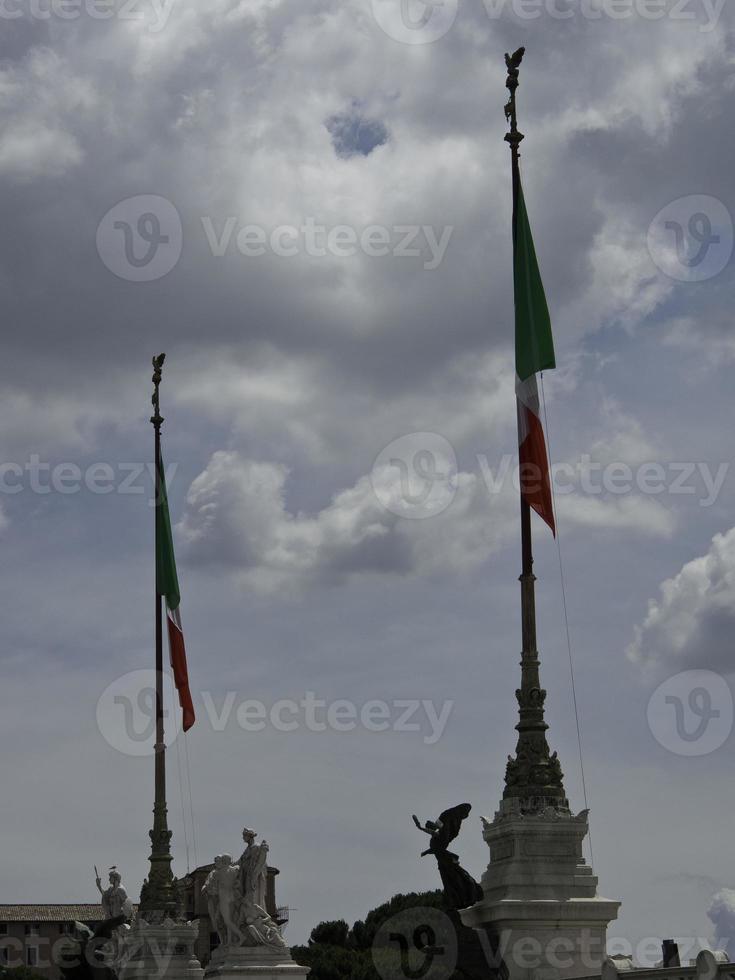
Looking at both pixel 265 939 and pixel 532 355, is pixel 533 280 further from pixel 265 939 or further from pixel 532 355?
pixel 265 939

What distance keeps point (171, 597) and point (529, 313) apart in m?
18.9

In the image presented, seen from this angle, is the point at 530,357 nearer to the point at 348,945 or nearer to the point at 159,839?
the point at 159,839

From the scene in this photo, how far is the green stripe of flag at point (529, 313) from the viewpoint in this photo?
106 feet

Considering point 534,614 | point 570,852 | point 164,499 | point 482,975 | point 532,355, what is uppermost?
point 164,499

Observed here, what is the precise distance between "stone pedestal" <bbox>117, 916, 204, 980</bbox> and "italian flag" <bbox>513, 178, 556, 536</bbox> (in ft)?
58.1

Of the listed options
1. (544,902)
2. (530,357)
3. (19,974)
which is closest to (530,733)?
(544,902)

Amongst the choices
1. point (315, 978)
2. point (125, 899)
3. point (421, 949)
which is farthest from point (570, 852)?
point (315, 978)

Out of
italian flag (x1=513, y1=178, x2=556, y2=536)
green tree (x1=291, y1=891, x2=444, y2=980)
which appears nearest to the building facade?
green tree (x1=291, y1=891, x2=444, y2=980)

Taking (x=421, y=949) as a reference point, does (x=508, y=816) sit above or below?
above

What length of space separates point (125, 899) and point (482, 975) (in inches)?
834

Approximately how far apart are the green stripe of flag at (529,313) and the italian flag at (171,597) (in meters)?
17.9

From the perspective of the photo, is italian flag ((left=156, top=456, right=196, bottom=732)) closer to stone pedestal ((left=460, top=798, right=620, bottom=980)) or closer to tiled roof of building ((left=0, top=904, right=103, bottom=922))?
stone pedestal ((left=460, top=798, right=620, bottom=980))

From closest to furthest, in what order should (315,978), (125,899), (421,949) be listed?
(421,949)
(125,899)
(315,978)

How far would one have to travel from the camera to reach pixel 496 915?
93.0 feet
